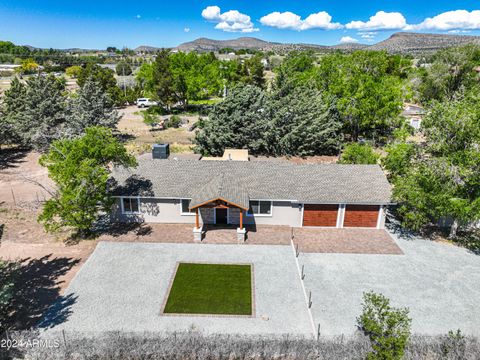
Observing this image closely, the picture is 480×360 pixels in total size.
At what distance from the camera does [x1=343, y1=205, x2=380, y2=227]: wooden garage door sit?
75.3ft

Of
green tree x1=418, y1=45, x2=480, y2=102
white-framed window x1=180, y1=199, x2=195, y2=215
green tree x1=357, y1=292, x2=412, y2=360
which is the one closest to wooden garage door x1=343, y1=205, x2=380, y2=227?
green tree x1=357, y1=292, x2=412, y2=360

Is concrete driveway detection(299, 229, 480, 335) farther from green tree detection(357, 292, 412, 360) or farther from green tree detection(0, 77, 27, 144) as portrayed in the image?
green tree detection(0, 77, 27, 144)

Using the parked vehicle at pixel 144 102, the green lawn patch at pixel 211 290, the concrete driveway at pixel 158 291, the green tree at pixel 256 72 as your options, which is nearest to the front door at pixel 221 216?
the concrete driveway at pixel 158 291

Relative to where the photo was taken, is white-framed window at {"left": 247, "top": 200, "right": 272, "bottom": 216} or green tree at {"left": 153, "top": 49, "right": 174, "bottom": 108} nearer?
A: white-framed window at {"left": 247, "top": 200, "right": 272, "bottom": 216}

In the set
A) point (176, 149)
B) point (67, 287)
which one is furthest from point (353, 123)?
point (67, 287)

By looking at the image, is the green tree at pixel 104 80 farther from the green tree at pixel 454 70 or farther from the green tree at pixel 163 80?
the green tree at pixel 454 70

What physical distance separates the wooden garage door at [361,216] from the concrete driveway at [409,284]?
2.22 meters

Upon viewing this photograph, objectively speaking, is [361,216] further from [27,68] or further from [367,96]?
Result: [27,68]

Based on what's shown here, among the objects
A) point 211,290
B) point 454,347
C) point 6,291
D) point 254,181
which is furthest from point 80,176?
point 454,347

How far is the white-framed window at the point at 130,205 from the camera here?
2333 cm

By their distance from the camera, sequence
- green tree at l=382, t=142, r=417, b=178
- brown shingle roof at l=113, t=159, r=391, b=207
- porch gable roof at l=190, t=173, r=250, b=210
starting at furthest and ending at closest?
brown shingle roof at l=113, t=159, r=391, b=207
green tree at l=382, t=142, r=417, b=178
porch gable roof at l=190, t=173, r=250, b=210

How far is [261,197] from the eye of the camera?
22.6 m

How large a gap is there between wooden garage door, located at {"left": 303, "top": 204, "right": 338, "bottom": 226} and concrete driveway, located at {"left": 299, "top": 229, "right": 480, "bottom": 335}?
138 inches

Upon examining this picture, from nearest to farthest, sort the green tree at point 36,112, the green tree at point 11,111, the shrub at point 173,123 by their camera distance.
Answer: the green tree at point 11,111, the green tree at point 36,112, the shrub at point 173,123
